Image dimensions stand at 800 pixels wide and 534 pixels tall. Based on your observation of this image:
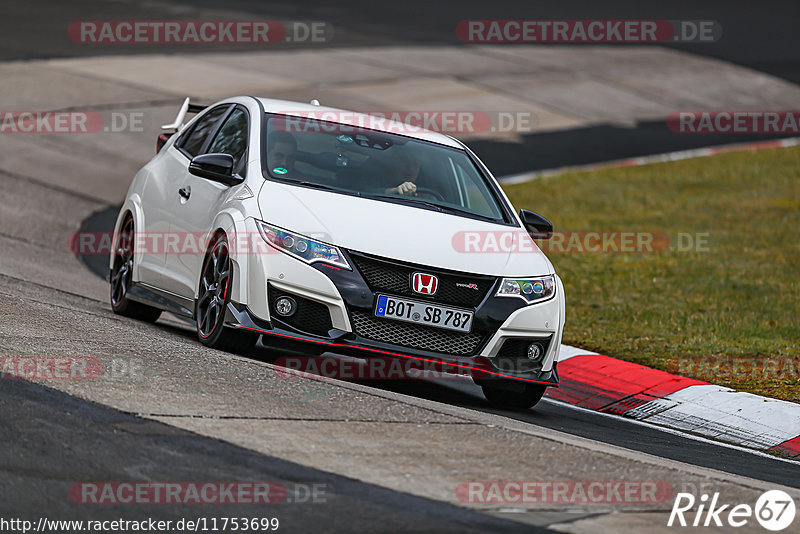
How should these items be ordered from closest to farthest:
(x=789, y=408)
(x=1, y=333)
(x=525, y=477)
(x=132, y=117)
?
1. (x=525, y=477)
2. (x=1, y=333)
3. (x=789, y=408)
4. (x=132, y=117)

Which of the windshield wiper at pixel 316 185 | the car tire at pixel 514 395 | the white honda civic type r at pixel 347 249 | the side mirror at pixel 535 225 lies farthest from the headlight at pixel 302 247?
the side mirror at pixel 535 225

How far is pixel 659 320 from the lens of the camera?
11711 millimetres

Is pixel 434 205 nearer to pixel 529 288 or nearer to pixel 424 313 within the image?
pixel 529 288

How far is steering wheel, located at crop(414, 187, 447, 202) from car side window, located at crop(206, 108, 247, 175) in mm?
1190

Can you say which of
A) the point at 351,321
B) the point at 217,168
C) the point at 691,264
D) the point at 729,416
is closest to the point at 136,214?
the point at 217,168

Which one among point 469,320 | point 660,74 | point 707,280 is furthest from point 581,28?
point 469,320

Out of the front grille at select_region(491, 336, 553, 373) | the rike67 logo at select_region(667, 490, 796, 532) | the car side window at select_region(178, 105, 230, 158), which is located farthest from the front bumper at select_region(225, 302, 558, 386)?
the rike67 logo at select_region(667, 490, 796, 532)

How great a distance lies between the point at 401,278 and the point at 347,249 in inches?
14.1

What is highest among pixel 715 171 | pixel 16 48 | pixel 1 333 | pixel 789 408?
pixel 16 48

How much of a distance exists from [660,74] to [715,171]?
917cm

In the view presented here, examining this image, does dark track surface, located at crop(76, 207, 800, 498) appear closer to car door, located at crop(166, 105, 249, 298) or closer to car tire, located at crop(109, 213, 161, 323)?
car door, located at crop(166, 105, 249, 298)

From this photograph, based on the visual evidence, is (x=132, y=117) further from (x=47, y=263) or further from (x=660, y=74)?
(x=660, y=74)

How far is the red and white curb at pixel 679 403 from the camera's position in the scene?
8.77 meters

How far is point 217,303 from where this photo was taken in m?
8.14
